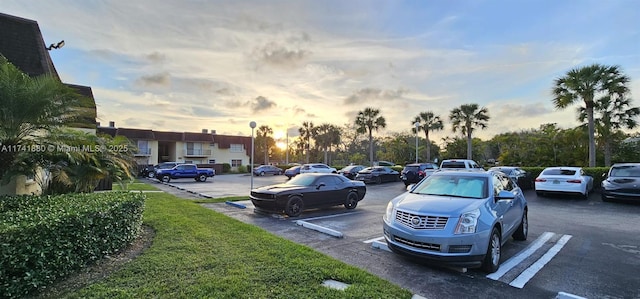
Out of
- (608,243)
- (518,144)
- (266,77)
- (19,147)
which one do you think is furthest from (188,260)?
(518,144)

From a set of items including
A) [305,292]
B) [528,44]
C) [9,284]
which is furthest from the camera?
[528,44]

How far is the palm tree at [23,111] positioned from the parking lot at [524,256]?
16.5ft

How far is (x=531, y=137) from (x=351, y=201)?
3103 cm

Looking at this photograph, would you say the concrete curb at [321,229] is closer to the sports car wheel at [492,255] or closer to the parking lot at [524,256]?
the parking lot at [524,256]

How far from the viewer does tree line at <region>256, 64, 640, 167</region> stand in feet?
58.6

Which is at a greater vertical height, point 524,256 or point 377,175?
point 377,175

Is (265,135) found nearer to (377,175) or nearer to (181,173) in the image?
(181,173)

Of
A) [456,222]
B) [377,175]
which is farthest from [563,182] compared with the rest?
[456,222]

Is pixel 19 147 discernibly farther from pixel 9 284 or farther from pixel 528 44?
pixel 528 44

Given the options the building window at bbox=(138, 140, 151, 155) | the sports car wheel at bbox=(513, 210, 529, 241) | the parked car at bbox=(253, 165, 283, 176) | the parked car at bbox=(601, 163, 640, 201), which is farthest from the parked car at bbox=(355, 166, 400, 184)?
the building window at bbox=(138, 140, 151, 155)

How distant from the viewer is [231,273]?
13.2ft

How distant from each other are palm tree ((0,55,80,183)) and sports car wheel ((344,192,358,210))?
807 cm

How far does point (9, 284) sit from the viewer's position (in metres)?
3.03

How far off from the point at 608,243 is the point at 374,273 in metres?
5.69
